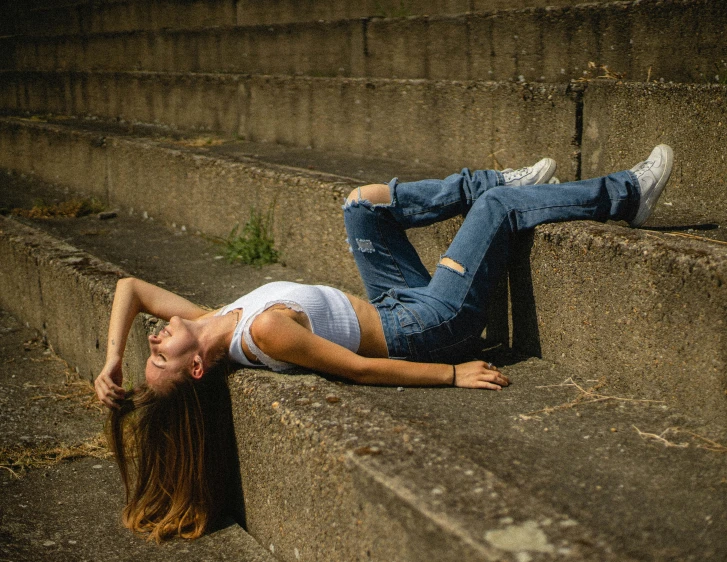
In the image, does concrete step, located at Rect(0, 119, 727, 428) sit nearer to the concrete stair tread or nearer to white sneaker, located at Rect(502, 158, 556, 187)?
the concrete stair tread

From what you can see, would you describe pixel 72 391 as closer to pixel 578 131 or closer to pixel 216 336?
pixel 216 336

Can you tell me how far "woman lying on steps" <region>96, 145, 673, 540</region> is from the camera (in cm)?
266

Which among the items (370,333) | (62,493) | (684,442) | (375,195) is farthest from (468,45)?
(62,493)

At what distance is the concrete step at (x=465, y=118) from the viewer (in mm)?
3264

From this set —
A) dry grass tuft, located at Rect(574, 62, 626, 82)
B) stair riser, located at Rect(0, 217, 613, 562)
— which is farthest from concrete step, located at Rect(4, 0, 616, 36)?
stair riser, located at Rect(0, 217, 613, 562)

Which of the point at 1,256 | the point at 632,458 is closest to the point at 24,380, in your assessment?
the point at 1,256

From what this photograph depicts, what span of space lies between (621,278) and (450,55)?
2803mm

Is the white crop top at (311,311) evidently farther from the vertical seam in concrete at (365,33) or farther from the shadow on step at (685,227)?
the vertical seam in concrete at (365,33)

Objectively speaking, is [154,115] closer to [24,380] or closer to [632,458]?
[24,380]

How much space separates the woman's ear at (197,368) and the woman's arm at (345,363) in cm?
22

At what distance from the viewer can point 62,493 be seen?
10.2ft

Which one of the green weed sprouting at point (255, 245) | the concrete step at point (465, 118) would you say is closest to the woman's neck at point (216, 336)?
the green weed sprouting at point (255, 245)

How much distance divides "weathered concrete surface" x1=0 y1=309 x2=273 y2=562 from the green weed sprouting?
93 cm

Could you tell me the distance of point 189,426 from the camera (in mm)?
2646
